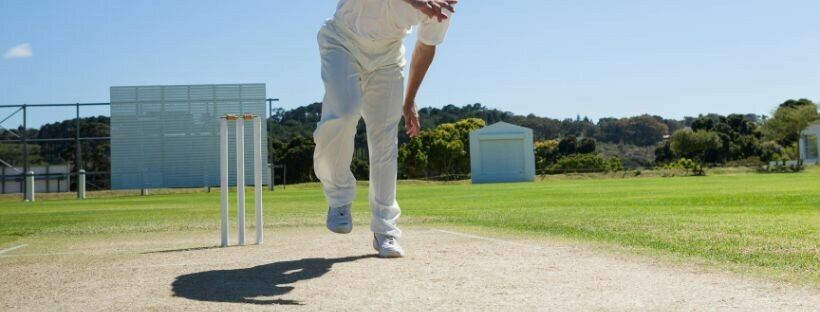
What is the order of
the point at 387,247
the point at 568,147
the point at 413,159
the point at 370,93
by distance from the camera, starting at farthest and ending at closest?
the point at 568,147 < the point at 413,159 < the point at 370,93 < the point at 387,247

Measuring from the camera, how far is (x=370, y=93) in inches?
172

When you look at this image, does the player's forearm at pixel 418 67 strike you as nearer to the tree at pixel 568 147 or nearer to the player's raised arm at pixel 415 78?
the player's raised arm at pixel 415 78

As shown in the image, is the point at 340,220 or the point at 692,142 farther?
the point at 692,142

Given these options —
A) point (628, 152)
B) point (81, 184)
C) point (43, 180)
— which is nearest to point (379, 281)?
point (81, 184)

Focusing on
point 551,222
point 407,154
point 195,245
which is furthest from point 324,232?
point 407,154

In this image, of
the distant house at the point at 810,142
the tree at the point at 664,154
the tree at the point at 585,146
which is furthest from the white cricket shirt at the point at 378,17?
the tree at the point at 664,154

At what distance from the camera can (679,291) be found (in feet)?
9.20

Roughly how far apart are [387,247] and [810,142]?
69.6 meters

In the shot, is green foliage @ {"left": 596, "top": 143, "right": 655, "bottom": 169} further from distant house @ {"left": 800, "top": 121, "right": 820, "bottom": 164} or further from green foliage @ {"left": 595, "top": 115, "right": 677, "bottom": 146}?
distant house @ {"left": 800, "top": 121, "right": 820, "bottom": 164}

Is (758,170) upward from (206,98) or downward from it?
downward

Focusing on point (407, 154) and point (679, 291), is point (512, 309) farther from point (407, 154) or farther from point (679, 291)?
point (407, 154)

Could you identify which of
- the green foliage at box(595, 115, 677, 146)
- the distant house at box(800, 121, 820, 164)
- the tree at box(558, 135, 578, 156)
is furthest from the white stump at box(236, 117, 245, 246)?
the green foliage at box(595, 115, 677, 146)

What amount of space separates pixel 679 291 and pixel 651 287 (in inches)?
4.6

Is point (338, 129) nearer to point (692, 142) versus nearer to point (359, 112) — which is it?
point (359, 112)
